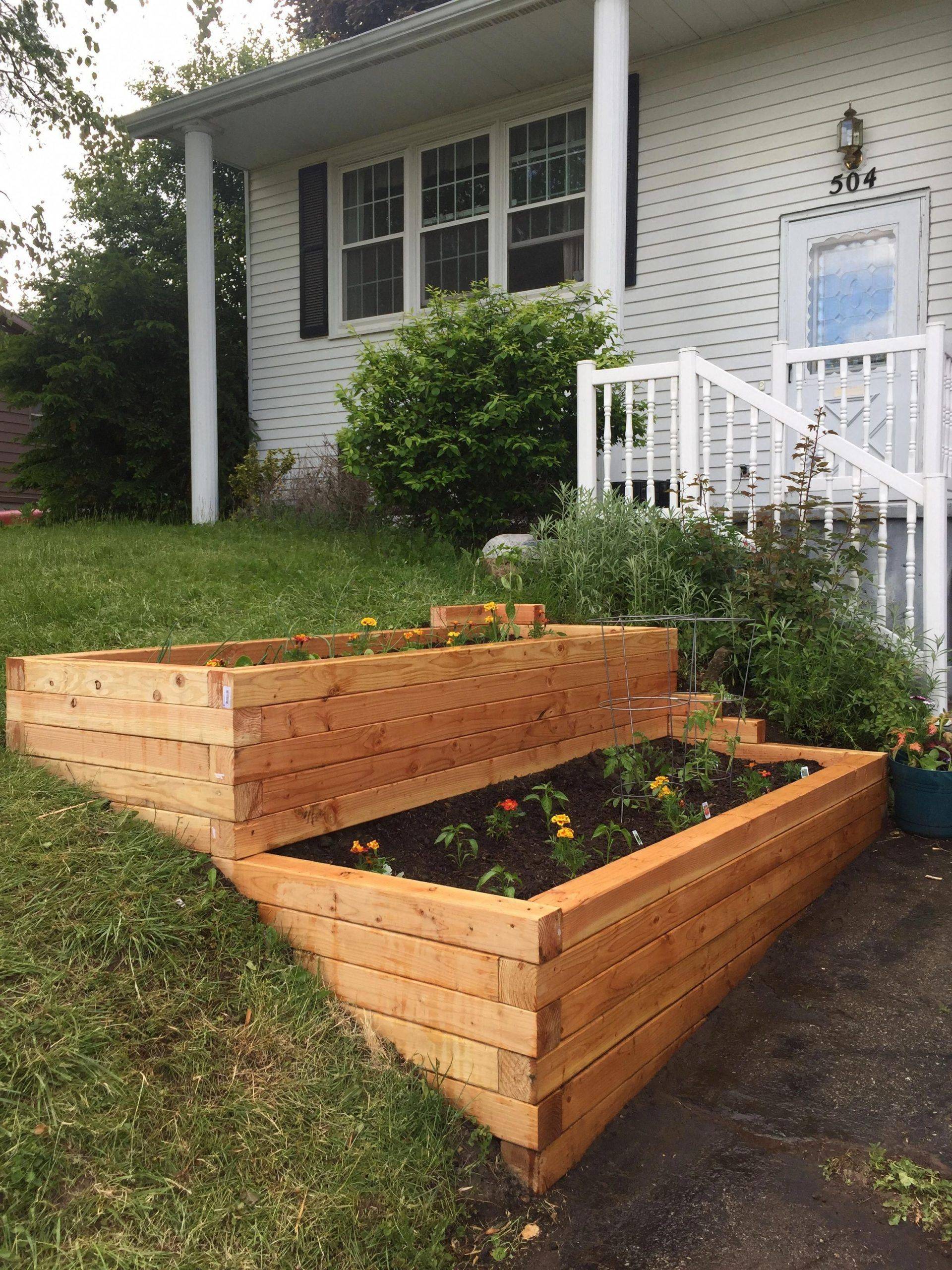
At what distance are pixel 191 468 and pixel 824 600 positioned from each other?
700cm

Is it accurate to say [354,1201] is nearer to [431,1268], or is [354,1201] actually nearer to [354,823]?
[431,1268]

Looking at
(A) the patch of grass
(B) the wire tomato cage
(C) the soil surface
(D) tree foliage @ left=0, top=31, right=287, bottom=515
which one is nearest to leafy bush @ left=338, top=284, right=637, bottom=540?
(B) the wire tomato cage

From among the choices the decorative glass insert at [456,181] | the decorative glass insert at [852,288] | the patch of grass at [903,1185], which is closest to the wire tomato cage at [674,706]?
the patch of grass at [903,1185]

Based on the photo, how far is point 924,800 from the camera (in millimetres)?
3795

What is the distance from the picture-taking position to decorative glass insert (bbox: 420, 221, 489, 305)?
9102 mm

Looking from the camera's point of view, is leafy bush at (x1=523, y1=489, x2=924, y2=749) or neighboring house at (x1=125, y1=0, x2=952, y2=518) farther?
neighboring house at (x1=125, y1=0, x2=952, y2=518)

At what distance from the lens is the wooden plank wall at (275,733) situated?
7.68 feet

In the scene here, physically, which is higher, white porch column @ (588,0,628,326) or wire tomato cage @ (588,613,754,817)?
white porch column @ (588,0,628,326)

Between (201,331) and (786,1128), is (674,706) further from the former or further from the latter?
(201,331)

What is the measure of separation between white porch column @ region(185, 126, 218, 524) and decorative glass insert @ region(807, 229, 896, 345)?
535 cm

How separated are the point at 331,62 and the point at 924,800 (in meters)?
7.56

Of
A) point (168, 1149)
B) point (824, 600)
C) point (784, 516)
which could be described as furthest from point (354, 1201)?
point (784, 516)

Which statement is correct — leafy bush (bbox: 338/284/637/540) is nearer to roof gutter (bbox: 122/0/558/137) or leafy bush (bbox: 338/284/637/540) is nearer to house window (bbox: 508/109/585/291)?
house window (bbox: 508/109/585/291)

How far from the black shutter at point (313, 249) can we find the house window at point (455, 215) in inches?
43.7
